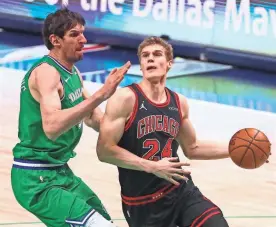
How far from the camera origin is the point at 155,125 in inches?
249

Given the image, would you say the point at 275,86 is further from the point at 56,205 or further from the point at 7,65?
the point at 56,205

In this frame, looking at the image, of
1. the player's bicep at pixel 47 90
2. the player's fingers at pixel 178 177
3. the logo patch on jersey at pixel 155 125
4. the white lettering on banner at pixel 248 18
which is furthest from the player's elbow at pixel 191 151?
the white lettering on banner at pixel 248 18

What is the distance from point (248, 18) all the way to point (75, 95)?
7201mm

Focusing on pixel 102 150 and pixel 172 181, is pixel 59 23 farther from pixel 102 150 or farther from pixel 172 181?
pixel 172 181

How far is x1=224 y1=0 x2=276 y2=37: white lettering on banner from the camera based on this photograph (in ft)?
42.3

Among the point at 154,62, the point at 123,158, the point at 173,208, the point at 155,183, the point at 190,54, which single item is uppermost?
the point at 154,62

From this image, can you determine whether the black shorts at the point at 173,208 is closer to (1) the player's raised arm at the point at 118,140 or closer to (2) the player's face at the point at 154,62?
(1) the player's raised arm at the point at 118,140

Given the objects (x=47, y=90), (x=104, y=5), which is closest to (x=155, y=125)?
(x=47, y=90)

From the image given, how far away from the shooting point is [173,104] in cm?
654

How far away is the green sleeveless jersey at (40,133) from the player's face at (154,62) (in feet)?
1.78

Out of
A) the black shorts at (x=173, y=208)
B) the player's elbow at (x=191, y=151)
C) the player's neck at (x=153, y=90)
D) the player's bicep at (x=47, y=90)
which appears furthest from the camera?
the player's elbow at (x=191, y=151)

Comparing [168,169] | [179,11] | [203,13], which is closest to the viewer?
[168,169]

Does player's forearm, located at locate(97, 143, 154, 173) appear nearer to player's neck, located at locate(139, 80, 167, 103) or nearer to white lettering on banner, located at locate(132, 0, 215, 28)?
player's neck, located at locate(139, 80, 167, 103)

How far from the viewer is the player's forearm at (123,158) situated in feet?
19.8
